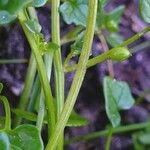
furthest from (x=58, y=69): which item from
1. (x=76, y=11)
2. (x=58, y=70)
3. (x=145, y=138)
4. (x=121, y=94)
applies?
(x=145, y=138)

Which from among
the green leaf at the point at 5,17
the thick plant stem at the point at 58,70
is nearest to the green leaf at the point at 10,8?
the green leaf at the point at 5,17

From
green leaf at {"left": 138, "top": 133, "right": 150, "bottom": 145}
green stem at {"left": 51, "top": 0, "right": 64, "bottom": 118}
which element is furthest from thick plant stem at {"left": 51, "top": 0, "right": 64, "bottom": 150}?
green leaf at {"left": 138, "top": 133, "right": 150, "bottom": 145}

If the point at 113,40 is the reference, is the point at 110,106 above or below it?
below

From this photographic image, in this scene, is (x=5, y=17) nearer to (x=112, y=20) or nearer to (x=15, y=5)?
(x=15, y=5)

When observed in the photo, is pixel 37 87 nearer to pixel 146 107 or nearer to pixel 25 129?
pixel 25 129

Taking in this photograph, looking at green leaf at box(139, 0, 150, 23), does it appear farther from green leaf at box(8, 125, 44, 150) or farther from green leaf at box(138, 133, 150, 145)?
green leaf at box(138, 133, 150, 145)

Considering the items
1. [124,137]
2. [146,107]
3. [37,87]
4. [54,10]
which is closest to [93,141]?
[124,137]

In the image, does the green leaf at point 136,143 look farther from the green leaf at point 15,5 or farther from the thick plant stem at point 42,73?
the green leaf at point 15,5
